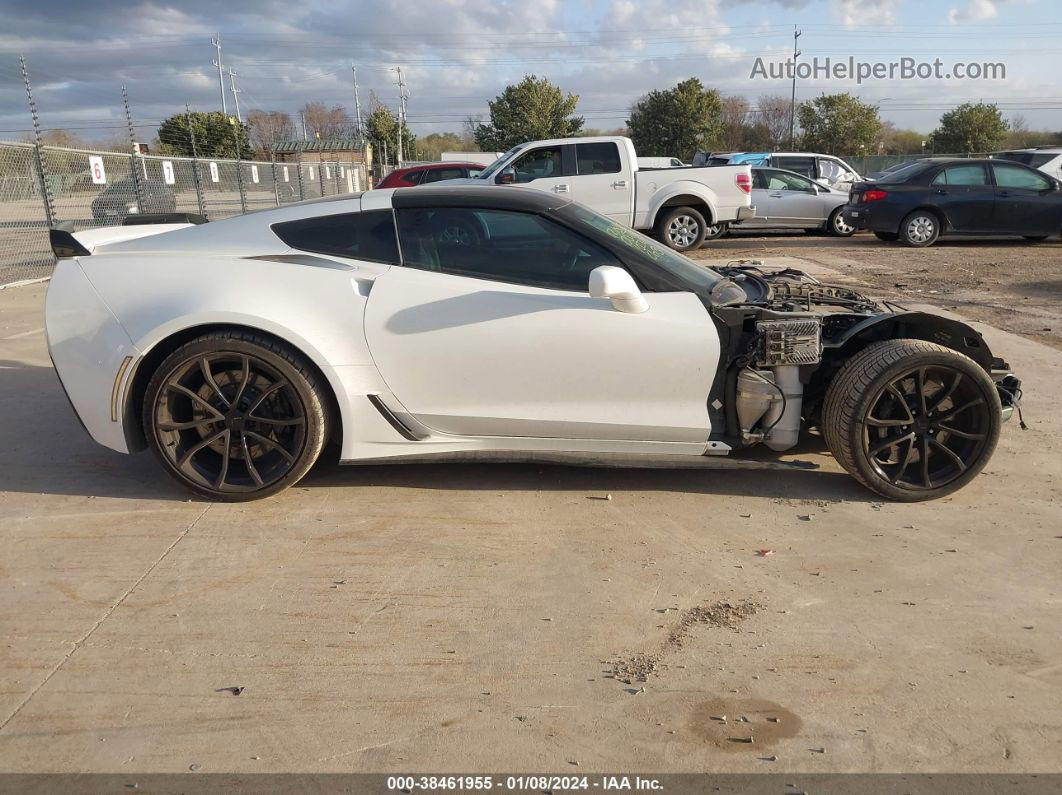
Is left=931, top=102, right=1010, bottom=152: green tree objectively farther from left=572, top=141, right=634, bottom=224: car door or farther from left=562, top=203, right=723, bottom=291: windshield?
left=562, top=203, right=723, bottom=291: windshield

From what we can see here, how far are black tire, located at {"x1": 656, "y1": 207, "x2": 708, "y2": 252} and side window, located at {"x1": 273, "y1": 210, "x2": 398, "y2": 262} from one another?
10.8 meters

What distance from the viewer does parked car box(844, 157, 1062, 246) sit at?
14.1 metres

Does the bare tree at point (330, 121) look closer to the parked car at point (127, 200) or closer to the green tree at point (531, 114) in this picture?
the green tree at point (531, 114)

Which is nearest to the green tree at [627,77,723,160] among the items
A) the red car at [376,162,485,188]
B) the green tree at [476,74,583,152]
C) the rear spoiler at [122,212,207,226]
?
the green tree at [476,74,583,152]

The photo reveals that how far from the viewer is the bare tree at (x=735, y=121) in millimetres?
62409

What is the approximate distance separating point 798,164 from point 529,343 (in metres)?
17.5

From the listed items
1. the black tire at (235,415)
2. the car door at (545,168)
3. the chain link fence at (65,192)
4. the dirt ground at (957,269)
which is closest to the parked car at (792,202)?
the dirt ground at (957,269)

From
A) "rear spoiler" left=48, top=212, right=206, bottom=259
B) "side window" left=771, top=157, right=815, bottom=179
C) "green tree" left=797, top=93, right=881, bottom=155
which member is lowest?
"rear spoiler" left=48, top=212, right=206, bottom=259

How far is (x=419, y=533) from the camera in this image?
3678 mm

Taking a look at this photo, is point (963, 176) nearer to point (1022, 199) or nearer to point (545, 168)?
point (1022, 199)

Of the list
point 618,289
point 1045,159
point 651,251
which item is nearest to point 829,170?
point 1045,159

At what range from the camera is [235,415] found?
12.7ft

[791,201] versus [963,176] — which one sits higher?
[963,176]

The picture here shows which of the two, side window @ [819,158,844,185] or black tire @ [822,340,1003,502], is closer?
black tire @ [822,340,1003,502]
